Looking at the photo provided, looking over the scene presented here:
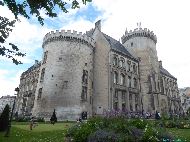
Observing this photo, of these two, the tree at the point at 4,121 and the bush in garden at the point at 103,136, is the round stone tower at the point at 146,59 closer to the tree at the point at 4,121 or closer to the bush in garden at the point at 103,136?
the tree at the point at 4,121

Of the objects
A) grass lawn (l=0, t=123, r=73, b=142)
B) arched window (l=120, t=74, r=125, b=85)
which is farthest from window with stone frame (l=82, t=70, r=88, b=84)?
grass lawn (l=0, t=123, r=73, b=142)

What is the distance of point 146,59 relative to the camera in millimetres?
50406

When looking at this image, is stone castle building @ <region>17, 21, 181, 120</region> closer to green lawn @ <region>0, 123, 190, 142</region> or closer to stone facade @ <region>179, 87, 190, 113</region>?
green lawn @ <region>0, 123, 190, 142</region>

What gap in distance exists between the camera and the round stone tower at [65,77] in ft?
125

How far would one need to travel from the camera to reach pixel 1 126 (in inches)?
789

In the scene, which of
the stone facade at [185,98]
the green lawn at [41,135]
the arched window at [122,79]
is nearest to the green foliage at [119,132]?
the green lawn at [41,135]

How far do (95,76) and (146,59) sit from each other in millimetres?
12965

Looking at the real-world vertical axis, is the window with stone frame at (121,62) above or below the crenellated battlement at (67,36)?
below

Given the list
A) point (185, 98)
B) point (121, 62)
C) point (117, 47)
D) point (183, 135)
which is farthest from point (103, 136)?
point (185, 98)

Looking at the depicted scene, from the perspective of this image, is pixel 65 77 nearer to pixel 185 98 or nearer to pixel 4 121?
pixel 4 121

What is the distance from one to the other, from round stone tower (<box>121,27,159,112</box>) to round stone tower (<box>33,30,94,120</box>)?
12.2 metres

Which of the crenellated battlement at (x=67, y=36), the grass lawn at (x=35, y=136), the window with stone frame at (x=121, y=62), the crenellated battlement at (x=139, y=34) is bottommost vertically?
the grass lawn at (x=35, y=136)

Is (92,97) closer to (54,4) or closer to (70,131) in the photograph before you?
(70,131)

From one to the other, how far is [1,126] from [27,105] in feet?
111
